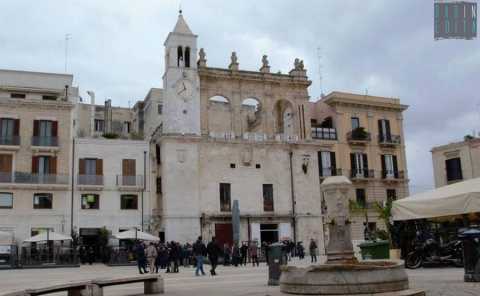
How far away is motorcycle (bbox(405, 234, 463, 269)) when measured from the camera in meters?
18.4

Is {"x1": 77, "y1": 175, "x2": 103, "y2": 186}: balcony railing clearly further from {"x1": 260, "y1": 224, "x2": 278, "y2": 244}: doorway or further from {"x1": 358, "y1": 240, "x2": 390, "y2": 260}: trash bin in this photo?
{"x1": 358, "y1": 240, "x2": 390, "y2": 260}: trash bin

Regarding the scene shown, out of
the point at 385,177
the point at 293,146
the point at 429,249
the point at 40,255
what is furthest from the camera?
the point at 385,177

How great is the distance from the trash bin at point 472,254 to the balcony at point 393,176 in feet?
116

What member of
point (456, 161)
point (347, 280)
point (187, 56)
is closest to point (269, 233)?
point (187, 56)

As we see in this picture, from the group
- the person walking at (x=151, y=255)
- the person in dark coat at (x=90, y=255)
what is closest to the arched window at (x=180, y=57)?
the person in dark coat at (x=90, y=255)

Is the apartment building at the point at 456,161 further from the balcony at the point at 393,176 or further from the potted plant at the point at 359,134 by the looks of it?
the potted plant at the point at 359,134

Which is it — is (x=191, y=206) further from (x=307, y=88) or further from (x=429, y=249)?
(x=429, y=249)

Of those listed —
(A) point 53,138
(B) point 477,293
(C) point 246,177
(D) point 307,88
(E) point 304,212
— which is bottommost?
(B) point 477,293

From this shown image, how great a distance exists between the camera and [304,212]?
41625 millimetres

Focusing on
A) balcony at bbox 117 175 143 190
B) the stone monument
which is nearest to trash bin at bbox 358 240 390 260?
A: the stone monument

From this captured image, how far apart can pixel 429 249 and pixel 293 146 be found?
24049mm

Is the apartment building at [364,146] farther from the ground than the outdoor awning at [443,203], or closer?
farther from the ground

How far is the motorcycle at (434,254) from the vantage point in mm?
18438

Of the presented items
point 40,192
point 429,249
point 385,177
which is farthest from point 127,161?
point 429,249
